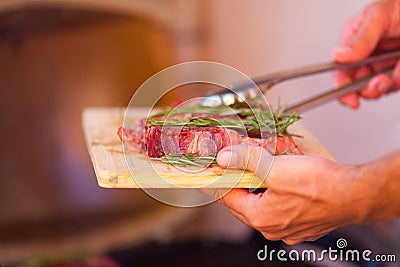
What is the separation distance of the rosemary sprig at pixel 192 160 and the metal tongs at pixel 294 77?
5.0 inches

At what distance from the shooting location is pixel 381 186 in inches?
22.7

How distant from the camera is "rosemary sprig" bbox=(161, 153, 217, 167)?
2.10ft

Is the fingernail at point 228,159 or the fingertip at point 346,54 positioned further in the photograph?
the fingertip at point 346,54

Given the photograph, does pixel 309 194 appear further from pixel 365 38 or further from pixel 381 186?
pixel 365 38

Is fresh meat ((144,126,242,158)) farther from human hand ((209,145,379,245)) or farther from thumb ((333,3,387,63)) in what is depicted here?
thumb ((333,3,387,63))

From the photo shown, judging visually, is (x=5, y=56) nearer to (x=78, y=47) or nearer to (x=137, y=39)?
(x=78, y=47)

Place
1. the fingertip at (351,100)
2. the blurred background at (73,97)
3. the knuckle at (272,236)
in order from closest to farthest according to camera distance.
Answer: the knuckle at (272,236) → the fingertip at (351,100) → the blurred background at (73,97)

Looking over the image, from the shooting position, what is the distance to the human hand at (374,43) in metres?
0.92

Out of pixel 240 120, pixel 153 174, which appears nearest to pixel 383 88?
pixel 240 120

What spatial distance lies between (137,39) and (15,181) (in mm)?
439

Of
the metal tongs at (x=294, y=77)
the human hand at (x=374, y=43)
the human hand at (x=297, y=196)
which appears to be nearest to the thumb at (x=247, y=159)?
the human hand at (x=297, y=196)

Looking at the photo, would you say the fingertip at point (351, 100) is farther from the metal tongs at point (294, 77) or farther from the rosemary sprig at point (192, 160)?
the rosemary sprig at point (192, 160)

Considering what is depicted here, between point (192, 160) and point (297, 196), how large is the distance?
104 millimetres

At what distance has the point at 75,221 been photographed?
1517mm
